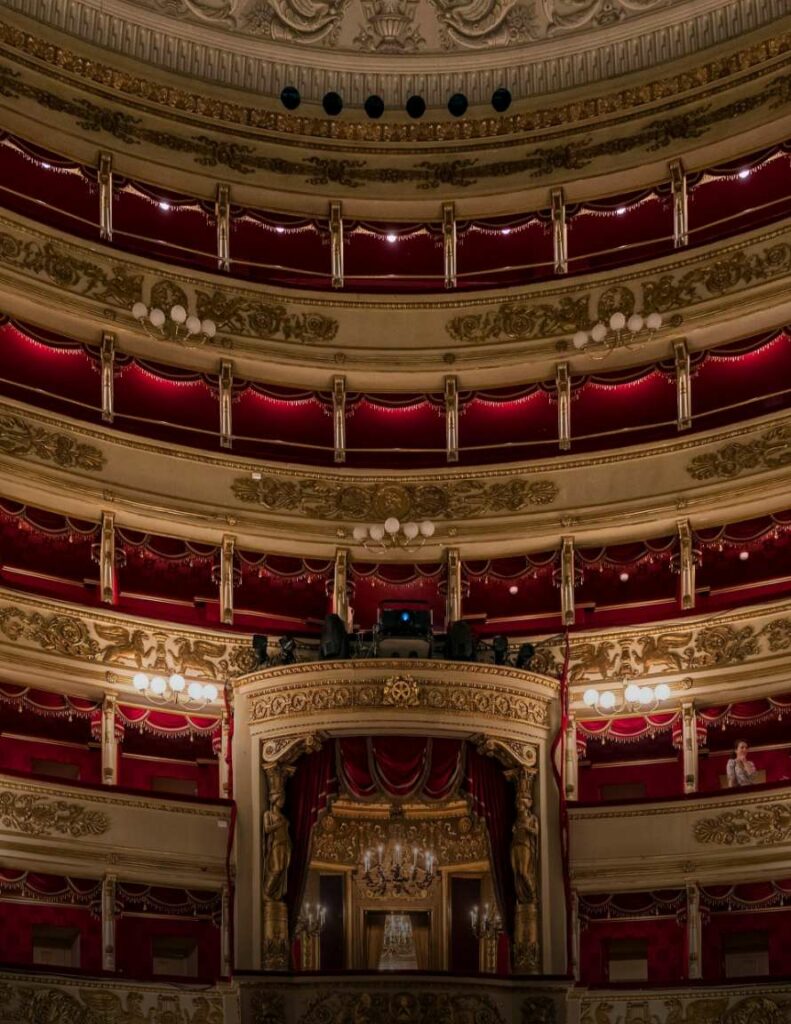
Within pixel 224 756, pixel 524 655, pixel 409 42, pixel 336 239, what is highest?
pixel 409 42

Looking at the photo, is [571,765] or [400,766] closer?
[400,766]

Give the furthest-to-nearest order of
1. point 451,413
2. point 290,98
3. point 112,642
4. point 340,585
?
1. point 290,98
2. point 451,413
3. point 340,585
4. point 112,642

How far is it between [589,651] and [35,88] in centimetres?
1319

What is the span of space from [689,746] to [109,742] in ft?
29.1

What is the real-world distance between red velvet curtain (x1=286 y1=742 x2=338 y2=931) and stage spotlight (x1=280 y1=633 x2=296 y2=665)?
1438 millimetres

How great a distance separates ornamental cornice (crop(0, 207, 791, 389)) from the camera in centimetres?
2978

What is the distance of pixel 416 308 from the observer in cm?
3209

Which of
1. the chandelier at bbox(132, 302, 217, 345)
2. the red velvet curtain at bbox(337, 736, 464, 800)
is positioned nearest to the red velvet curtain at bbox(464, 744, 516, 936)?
the red velvet curtain at bbox(337, 736, 464, 800)

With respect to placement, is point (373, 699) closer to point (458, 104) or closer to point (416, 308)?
point (416, 308)

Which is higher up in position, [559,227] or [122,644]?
[559,227]

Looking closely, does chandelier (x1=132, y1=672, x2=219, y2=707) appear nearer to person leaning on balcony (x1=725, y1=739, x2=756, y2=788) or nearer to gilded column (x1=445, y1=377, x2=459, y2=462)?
gilded column (x1=445, y1=377, x2=459, y2=462)

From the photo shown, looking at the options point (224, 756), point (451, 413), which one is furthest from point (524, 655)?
point (451, 413)

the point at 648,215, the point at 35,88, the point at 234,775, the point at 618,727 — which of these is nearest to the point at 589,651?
the point at 618,727

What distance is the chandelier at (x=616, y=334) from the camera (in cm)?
3028
